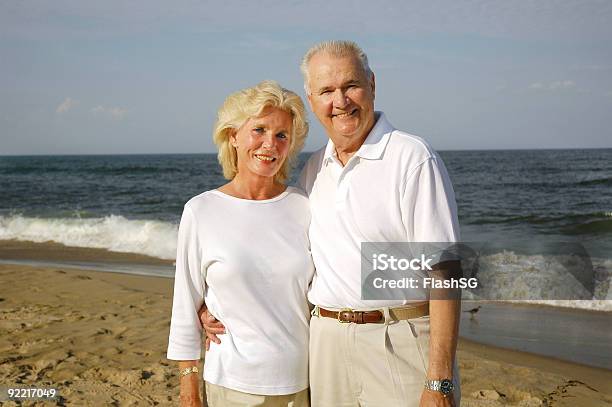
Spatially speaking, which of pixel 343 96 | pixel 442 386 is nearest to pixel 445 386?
pixel 442 386

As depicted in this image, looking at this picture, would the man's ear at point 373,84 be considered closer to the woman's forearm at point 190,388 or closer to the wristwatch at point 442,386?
the wristwatch at point 442,386

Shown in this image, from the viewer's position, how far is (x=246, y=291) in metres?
2.60

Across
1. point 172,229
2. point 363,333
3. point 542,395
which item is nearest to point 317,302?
point 363,333

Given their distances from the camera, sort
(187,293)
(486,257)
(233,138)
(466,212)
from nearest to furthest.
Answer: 1. (187,293)
2. (233,138)
3. (486,257)
4. (466,212)

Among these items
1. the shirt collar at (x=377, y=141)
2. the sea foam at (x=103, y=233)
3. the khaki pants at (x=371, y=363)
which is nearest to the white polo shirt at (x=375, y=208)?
the shirt collar at (x=377, y=141)

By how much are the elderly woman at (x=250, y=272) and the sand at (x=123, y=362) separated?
231 centimetres

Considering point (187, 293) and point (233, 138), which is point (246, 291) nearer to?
point (187, 293)

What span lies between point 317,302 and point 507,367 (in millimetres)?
3524

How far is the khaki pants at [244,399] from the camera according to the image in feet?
8.52

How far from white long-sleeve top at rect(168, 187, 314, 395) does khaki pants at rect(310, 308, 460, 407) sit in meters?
0.11

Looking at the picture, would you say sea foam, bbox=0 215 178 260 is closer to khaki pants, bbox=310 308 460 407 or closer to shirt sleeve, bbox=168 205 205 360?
shirt sleeve, bbox=168 205 205 360

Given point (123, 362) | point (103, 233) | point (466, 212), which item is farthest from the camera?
point (466, 212)

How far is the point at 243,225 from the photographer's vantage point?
2684 millimetres

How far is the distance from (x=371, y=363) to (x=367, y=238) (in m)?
0.50
